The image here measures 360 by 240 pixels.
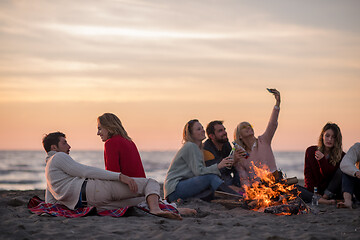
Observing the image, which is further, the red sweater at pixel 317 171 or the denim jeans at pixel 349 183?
the red sweater at pixel 317 171

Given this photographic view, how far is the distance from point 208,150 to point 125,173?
242cm

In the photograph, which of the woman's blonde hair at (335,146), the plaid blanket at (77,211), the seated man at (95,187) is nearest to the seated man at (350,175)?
the woman's blonde hair at (335,146)

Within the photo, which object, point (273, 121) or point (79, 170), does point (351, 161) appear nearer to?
point (273, 121)

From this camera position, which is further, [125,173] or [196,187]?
[196,187]

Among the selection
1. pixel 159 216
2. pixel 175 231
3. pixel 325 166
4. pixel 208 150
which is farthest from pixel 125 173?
pixel 325 166

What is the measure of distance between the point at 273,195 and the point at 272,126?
1.24m

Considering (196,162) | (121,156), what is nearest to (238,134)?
(196,162)

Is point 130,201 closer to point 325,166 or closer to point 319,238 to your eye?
point 319,238

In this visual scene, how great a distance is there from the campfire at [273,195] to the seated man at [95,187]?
1785 mm

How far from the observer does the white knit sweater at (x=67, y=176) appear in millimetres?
5746

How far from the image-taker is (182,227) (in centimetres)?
509

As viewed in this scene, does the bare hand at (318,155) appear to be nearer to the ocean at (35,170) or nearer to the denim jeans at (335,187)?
the denim jeans at (335,187)

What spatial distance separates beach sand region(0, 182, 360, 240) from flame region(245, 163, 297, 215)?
51 cm

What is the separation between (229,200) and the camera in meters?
7.28
